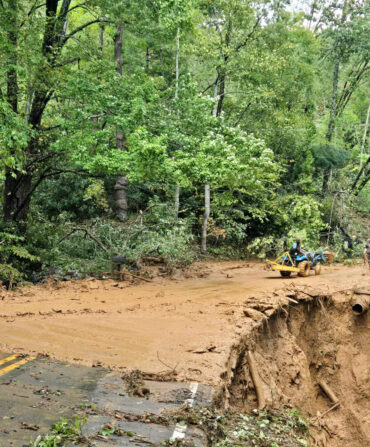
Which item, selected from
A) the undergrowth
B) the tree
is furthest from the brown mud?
the tree

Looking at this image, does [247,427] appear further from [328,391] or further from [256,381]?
[328,391]

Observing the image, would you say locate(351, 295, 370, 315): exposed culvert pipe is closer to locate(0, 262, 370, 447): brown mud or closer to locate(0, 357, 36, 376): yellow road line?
locate(0, 262, 370, 447): brown mud

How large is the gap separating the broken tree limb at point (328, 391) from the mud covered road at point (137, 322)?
9.81 feet

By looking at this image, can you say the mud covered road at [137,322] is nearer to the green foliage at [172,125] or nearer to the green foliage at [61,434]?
the green foliage at [61,434]

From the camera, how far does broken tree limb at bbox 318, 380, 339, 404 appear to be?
1262 cm

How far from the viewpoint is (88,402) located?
5.38m

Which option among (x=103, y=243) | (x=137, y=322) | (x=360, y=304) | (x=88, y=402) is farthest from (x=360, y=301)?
Answer: (x=88, y=402)

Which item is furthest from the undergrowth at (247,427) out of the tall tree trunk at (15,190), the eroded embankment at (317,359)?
the tall tree trunk at (15,190)

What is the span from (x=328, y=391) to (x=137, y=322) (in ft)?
22.9

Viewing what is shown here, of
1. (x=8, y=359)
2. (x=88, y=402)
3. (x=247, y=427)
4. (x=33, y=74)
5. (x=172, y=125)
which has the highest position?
(x=33, y=74)

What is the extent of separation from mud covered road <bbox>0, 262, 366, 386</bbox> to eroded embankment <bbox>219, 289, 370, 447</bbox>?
0.68m

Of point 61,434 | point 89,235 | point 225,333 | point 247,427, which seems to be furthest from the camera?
point 89,235

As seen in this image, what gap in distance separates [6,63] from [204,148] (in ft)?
20.9

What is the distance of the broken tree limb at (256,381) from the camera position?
757 cm
